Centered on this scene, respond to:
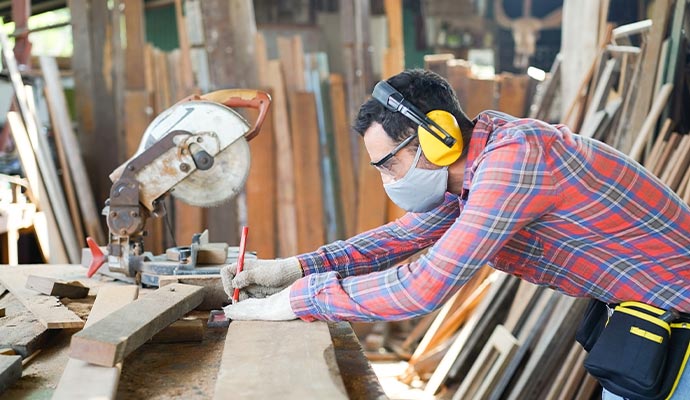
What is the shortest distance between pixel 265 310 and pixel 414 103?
64 cm

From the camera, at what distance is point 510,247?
2080 mm

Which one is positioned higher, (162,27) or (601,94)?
(162,27)

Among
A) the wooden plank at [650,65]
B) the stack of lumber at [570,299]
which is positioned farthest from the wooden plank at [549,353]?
the wooden plank at [650,65]

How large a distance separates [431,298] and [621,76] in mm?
3441

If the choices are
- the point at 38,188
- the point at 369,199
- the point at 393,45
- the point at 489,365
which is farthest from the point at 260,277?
the point at 393,45

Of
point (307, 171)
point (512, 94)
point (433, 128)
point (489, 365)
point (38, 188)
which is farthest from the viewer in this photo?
point (512, 94)

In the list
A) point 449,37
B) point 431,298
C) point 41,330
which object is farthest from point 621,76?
point 449,37

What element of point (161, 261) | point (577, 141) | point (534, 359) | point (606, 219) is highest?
point (577, 141)

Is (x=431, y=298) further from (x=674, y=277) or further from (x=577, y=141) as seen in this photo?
(x=674, y=277)

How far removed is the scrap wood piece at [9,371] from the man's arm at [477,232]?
2.48 ft

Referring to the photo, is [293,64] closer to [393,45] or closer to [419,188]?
[393,45]

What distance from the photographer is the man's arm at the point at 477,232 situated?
1707mm

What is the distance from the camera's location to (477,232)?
171 cm

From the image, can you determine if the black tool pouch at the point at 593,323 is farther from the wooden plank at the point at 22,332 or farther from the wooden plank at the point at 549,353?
the wooden plank at the point at 22,332
